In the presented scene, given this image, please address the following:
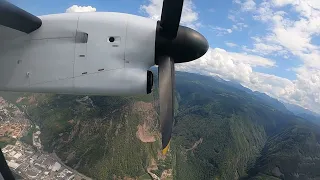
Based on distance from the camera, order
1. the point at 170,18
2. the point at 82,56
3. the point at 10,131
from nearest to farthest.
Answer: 1. the point at 82,56
2. the point at 170,18
3. the point at 10,131

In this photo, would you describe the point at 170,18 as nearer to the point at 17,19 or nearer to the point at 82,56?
the point at 82,56

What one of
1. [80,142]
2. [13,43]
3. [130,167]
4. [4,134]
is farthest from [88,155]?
[13,43]

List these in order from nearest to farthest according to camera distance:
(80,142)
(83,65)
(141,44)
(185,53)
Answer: (83,65), (141,44), (185,53), (80,142)

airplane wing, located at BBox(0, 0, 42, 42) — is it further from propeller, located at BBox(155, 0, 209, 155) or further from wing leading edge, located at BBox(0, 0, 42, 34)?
propeller, located at BBox(155, 0, 209, 155)

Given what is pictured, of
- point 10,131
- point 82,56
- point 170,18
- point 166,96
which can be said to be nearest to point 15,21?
point 82,56

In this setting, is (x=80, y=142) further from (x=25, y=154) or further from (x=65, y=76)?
(x=65, y=76)
